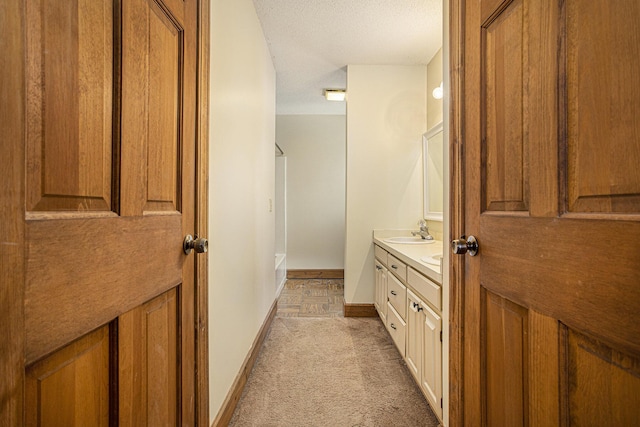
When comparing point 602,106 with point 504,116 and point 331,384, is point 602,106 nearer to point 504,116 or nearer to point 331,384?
point 504,116

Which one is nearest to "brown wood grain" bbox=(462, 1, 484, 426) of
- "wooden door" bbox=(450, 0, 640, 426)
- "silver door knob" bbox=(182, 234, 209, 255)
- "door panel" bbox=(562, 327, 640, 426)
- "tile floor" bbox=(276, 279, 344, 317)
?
"wooden door" bbox=(450, 0, 640, 426)

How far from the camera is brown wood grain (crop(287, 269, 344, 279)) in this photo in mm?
4719

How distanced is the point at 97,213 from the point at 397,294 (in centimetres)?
196

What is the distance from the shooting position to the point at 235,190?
1679 mm

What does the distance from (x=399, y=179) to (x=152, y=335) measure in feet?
8.90

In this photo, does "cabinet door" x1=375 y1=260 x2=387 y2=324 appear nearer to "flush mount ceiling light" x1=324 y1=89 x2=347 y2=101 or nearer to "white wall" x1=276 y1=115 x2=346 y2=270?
"white wall" x1=276 y1=115 x2=346 y2=270

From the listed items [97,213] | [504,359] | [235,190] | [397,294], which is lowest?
[397,294]

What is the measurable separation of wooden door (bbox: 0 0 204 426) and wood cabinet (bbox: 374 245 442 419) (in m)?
1.10

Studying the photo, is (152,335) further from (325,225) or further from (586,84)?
(325,225)

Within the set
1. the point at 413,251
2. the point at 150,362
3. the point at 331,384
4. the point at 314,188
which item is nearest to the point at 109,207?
the point at 150,362

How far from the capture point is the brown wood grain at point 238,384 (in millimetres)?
1435

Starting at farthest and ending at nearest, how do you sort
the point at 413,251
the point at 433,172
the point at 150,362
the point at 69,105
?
the point at 433,172, the point at 413,251, the point at 150,362, the point at 69,105

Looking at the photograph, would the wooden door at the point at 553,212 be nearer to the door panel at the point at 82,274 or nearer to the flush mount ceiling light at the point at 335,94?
the door panel at the point at 82,274

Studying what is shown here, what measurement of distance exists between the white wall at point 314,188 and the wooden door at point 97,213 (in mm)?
3834
